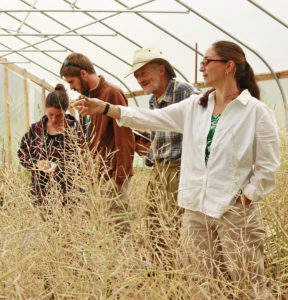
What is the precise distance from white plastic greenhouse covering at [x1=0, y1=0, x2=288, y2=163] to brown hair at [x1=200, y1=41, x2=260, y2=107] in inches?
56.2

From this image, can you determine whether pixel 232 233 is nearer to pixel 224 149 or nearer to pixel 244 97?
pixel 224 149

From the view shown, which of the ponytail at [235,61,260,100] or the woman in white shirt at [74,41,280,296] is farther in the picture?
the ponytail at [235,61,260,100]

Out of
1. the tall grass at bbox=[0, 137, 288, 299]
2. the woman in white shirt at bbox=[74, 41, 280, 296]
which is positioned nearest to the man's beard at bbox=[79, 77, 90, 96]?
the woman in white shirt at bbox=[74, 41, 280, 296]

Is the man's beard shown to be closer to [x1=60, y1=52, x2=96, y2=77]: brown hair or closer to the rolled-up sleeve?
[x1=60, y1=52, x2=96, y2=77]: brown hair

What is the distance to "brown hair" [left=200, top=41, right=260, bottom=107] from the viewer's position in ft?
5.67

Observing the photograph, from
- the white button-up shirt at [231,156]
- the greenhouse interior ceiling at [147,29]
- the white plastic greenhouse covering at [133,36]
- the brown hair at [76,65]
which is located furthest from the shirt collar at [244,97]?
the greenhouse interior ceiling at [147,29]

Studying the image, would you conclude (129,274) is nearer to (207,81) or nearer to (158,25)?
(207,81)

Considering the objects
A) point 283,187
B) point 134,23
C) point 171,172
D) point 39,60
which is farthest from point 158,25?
point 283,187

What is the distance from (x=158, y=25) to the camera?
5.72 meters

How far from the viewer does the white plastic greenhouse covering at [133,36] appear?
4.92 meters

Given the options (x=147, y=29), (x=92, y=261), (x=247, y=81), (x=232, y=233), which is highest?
(x=247, y=81)

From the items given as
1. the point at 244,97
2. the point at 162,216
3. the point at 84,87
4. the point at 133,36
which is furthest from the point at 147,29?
the point at 162,216

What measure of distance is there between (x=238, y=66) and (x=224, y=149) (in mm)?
357

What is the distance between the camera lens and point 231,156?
65.2 inches
